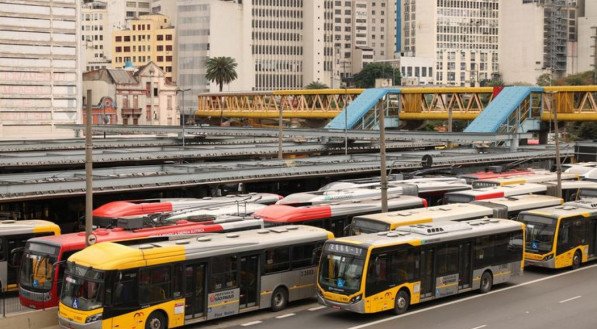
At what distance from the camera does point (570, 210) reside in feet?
125

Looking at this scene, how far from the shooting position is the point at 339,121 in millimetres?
94875

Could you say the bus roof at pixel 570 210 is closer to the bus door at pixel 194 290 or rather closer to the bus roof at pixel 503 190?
the bus roof at pixel 503 190

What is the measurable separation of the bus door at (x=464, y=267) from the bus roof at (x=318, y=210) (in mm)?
5479

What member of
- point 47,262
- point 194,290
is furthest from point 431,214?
point 47,262

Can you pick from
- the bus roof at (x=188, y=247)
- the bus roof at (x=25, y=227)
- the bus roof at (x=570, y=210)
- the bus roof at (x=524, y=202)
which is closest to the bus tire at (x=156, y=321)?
the bus roof at (x=188, y=247)

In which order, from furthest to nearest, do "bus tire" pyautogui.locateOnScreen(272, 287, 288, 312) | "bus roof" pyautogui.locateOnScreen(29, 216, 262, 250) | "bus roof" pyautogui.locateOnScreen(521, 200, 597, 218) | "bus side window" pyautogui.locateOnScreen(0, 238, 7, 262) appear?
"bus roof" pyautogui.locateOnScreen(521, 200, 597, 218), "bus side window" pyautogui.locateOnScreen(0, 238, 7, 262), "bus tire" pyautogui.locateOnScreen(272, 287, 288, 312), "bus roof" pyautogui.locateOnScreen(29, 216, 262, 250)

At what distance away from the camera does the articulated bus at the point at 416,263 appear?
28.2m

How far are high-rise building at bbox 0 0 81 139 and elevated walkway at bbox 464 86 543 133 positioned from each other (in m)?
53.2

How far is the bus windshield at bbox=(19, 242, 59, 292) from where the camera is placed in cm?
2800

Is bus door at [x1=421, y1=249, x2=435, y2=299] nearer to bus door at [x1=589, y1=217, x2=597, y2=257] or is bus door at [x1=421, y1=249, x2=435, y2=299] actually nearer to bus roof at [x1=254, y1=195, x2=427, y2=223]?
bus roof at [x1=254, y1=195, x2=427, y2=223]

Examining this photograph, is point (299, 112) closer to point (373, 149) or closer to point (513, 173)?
point (373, 149)

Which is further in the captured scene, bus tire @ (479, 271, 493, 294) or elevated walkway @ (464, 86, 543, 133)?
elevated walkway @ (464, 86, 543, 133)

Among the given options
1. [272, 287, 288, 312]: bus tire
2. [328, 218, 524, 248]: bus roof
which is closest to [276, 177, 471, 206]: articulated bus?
[328, 218, 524, 248]: bus roof

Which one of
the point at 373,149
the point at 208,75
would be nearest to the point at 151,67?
the point at 208,75
